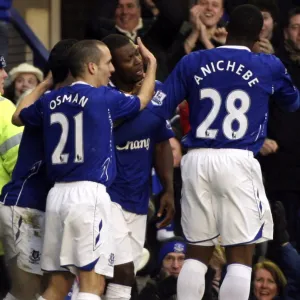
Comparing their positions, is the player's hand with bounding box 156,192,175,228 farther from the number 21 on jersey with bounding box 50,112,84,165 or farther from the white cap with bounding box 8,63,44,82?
Result: the white cap with bounding box 8,63,44,82

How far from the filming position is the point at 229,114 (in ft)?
37.4

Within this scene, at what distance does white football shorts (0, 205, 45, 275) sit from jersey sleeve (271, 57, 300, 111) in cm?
194

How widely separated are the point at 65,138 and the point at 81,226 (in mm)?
630

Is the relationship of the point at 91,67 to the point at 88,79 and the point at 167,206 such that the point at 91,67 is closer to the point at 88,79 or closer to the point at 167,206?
the point at 88,79

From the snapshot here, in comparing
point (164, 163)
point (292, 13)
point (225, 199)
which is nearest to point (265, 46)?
point (292, 13)

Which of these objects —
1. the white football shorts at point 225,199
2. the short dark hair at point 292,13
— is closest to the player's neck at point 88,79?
the white football shorts at point 225,199

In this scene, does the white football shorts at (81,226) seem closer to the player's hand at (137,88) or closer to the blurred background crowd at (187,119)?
the player's hand at (137,88)

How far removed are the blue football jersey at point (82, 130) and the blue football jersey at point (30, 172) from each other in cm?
32

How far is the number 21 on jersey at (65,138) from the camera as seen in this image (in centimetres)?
1094

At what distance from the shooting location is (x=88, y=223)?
428 inches

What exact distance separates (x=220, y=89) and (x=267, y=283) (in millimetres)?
2528

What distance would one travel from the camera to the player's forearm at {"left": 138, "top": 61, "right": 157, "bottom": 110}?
36.9 ft

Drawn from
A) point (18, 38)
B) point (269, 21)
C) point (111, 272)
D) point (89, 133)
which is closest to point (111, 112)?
point (89, 133)

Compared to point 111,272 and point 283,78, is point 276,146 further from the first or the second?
point 111,272
